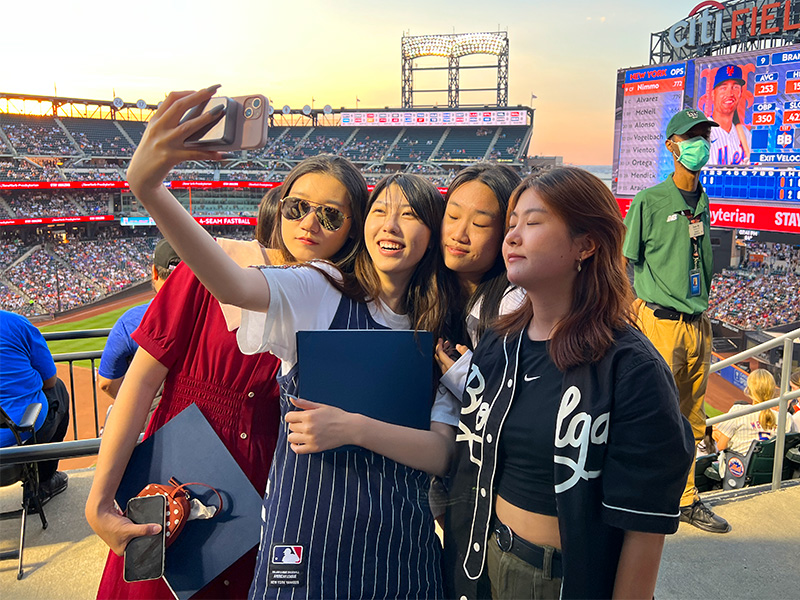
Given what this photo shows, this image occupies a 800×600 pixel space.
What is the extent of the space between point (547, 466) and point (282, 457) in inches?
20.7

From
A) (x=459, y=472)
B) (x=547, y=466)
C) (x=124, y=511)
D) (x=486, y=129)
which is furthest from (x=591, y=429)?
(x=486, y=129)

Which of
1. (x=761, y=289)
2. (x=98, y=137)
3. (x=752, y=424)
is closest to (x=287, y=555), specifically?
(x=752, y=424)

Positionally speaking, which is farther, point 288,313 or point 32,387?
point 32,387

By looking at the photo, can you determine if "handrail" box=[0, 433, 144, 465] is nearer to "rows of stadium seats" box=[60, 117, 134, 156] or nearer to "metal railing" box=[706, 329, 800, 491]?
"metal railing" box=[706, 329, 800, 491]

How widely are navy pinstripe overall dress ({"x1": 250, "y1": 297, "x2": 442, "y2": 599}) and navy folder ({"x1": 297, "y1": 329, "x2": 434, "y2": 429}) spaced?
0.26 feet

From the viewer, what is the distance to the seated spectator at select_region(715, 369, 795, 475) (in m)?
3.70

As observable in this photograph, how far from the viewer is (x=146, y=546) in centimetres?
123

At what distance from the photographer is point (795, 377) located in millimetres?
4570

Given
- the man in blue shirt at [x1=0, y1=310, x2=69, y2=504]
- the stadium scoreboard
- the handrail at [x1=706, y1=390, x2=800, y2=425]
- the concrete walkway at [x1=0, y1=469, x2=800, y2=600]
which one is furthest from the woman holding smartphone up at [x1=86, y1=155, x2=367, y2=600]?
the stadium scoreboard

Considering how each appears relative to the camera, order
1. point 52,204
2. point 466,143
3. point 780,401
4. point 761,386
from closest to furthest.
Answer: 1. point 780,401
2. point 761,386
3. point 52,204
4. point 466,143

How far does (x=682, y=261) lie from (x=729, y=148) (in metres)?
15.2

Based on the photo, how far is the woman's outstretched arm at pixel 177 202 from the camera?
95cm

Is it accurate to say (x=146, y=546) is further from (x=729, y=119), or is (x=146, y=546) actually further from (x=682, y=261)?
(x=729, y=119)

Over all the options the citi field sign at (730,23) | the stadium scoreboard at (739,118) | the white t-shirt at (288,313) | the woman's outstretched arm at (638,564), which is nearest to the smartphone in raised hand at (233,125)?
the white t-shirt at (288,313)
